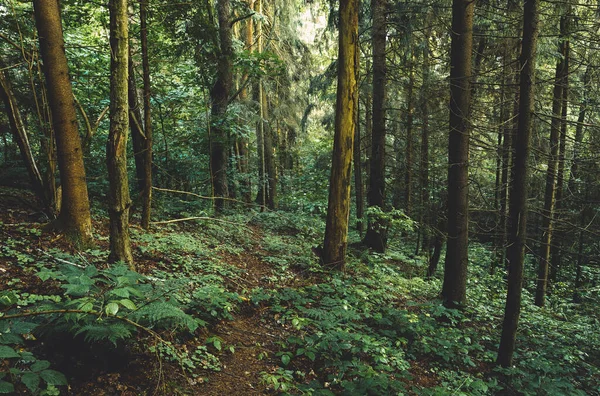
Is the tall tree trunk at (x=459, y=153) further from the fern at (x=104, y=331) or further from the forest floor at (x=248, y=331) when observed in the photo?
the fern at (x=104, y=331)

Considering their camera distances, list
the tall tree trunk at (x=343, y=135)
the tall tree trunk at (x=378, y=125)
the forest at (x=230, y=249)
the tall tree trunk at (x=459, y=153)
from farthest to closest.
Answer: the tall tree trunk at (x=378, y=125) → the tall tree trunk at (x=343, y=135) → the tall tree trunk at (x=459, y=153) → the forest at (x=230, y=249)

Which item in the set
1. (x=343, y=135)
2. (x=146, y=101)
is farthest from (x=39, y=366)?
(x=343, y=135)

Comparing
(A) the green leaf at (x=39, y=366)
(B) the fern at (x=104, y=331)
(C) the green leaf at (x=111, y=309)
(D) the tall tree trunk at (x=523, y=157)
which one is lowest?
(A) the green leaf at (x=39, y=366)

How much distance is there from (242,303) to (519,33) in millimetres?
10215

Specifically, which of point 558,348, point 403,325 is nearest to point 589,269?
point 558,348

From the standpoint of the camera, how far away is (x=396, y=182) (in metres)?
12.9

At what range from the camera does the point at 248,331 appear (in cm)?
439

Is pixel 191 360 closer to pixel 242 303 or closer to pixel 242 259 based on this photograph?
pixel 242 303

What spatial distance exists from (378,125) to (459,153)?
3972 mm

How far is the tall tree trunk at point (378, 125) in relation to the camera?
9.61 metres

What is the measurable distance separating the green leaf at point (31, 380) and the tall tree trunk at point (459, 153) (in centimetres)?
640

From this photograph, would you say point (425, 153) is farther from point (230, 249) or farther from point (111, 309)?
point (111, 309)

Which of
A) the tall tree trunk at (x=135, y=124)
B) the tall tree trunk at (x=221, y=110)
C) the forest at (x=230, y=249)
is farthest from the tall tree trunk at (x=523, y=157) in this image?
the tall tree trunk at (x=221, y=110)

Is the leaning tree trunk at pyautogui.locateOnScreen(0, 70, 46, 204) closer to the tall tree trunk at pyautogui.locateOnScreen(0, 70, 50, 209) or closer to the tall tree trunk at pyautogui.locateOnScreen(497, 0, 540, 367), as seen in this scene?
the tall tree trunk at pyautogui.locateOnScreen(0, 70, 50, 209)
